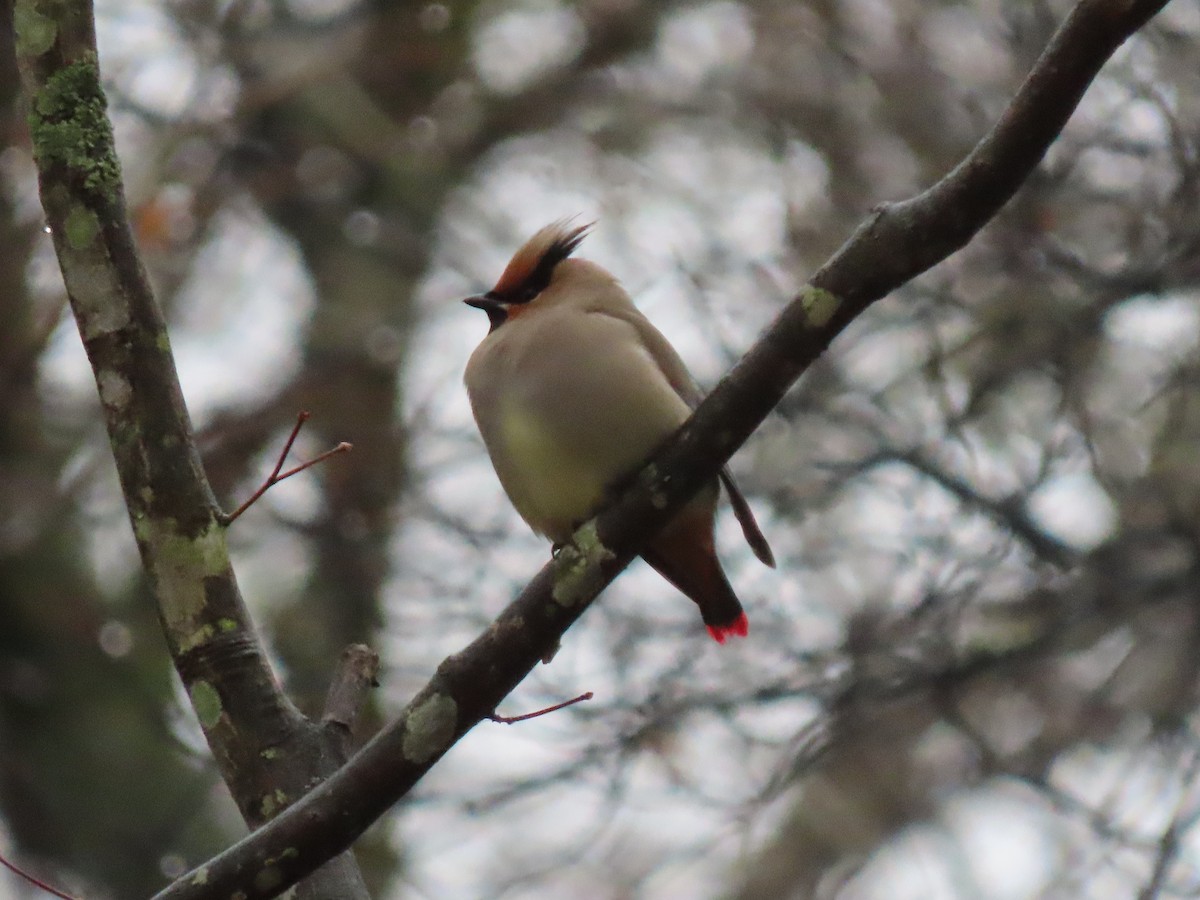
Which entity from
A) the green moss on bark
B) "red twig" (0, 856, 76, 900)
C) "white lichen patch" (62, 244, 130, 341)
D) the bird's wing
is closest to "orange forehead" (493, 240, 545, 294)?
the bird's wing

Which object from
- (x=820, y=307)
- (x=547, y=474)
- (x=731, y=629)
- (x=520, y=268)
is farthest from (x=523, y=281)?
(x=820, y=307)

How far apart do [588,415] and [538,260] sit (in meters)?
1.07

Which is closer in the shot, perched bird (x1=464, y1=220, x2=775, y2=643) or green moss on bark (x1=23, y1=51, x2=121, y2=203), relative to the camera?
green moss on bark (x1=23, y1=51, x2=121, y2=203)

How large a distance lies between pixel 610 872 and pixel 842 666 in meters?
2.11

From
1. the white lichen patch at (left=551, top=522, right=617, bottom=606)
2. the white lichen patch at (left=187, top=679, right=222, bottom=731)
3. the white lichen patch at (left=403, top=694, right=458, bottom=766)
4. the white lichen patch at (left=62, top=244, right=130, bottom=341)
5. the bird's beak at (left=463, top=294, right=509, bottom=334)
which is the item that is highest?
the bird's beak at (left=463, top=294, right=509, bottom=334)

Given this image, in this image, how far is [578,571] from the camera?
307cm

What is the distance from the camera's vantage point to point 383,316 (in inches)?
352

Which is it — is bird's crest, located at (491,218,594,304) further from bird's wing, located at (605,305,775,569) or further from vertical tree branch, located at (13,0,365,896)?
vertical tree branch, located at (13,0,365,896)

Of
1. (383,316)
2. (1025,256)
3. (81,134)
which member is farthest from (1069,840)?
(81,134)

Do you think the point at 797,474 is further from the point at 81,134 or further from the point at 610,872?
the point at 81,134

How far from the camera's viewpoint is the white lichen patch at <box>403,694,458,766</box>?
2.90 metres

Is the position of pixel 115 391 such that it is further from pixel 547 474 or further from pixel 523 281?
pixel 523 281

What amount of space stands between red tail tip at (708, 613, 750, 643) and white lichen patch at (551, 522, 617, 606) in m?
1.53

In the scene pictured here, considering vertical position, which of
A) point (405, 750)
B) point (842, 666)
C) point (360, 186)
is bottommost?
point (405, 750)
